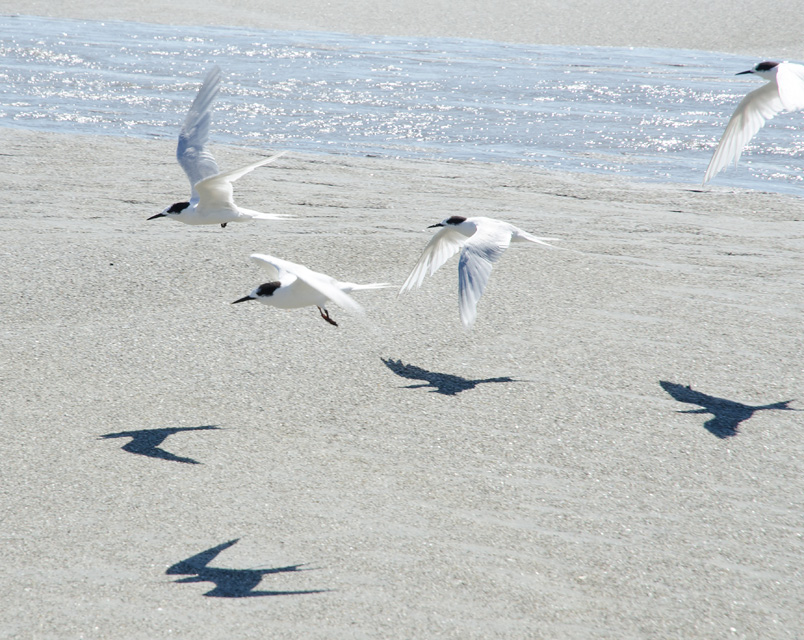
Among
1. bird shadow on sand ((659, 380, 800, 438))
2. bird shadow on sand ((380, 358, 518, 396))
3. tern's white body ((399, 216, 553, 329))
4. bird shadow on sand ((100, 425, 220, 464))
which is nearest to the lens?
bird shadow on sand ((100, 425, 220, 464))

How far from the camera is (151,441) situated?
4402 millimetres

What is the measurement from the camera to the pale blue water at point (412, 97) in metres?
11.0

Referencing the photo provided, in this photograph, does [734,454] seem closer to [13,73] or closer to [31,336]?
[31,336]

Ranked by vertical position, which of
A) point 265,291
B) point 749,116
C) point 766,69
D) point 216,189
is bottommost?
point 265,291

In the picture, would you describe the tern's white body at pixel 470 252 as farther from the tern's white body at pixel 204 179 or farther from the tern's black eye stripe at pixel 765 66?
the tern's black eye stripe at pixel 765 66

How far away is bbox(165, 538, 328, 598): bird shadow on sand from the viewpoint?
3318 millimetres

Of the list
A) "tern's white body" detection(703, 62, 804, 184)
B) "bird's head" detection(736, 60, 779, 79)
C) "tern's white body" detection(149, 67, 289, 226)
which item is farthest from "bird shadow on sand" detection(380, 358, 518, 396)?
"bird's head" detection(736, 60, 779, 79)

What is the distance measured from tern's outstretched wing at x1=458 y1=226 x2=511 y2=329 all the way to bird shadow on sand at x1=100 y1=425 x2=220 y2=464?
1.55 m

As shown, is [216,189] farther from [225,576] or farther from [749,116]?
[749,116]

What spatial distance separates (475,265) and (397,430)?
1.23m

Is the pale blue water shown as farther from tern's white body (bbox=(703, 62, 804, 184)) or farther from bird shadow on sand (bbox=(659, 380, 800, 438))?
bird shadow on sand (bbox=(659, 380, 800, 438))

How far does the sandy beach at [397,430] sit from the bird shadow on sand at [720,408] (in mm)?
21

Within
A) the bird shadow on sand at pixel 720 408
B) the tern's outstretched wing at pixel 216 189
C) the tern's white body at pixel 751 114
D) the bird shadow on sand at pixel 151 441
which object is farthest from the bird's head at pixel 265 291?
the tern's white body at pixel 751 114

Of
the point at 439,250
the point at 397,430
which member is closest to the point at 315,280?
the point at 397,430
